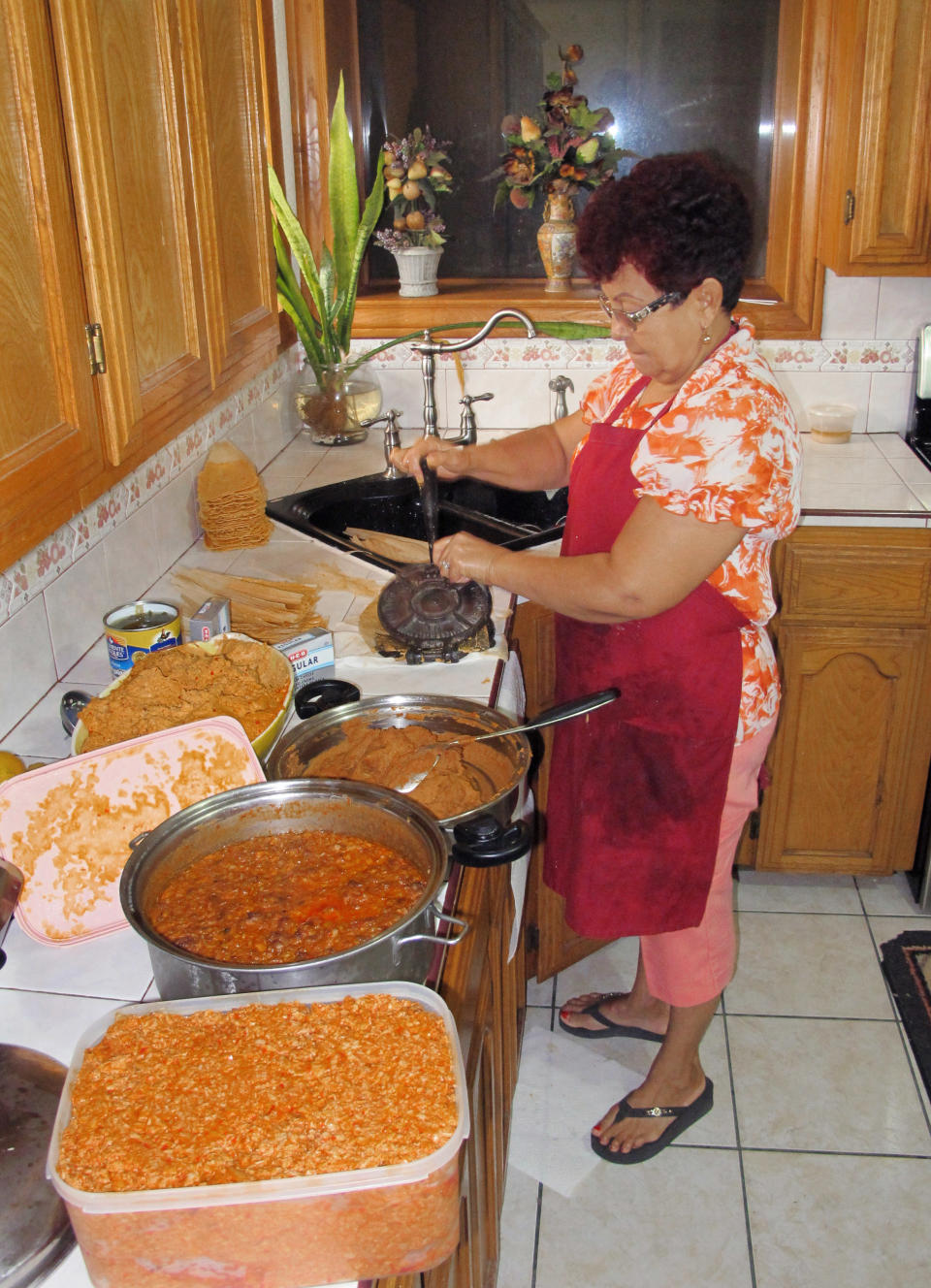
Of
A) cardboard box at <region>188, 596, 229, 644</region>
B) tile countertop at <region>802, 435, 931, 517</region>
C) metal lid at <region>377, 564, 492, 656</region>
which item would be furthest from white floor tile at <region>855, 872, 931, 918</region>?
cardboard box at <region>188, 596, 229, 644</region>

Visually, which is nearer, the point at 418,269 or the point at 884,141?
the point at 884,141

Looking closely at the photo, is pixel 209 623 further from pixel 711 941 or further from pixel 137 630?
pixel 711 941

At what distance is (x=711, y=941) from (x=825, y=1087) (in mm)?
518

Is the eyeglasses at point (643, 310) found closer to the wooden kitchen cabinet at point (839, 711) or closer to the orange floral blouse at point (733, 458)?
the orange floral blouse at point (733, 458)

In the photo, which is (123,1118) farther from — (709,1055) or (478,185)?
(478,185)

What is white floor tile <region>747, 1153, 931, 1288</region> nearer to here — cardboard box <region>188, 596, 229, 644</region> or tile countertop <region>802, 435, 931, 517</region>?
tile countertop <region>802, 435, 931, 517</region>

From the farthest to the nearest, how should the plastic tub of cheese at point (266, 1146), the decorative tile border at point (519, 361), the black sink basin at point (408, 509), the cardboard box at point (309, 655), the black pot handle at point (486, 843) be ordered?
the black sink basin at point (408, 509) < the decorative tile border at point (519, 361) < the cardboard box at point (309, 655) < the black pot handle at point (486, 843) < the plastic tub of cheese at point (266, 1146)

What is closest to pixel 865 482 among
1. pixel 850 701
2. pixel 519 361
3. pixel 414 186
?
pixel 850 701

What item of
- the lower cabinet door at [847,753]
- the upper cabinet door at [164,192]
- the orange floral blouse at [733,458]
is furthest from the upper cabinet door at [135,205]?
the lower cabinet door at [847,753]

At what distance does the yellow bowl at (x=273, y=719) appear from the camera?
136 cm

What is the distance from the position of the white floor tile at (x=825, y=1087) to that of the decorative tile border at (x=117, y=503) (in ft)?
5.09

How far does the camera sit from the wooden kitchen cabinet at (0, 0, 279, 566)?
117 cm

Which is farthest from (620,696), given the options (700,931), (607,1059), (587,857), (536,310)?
(536,310)

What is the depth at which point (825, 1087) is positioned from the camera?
211cm
